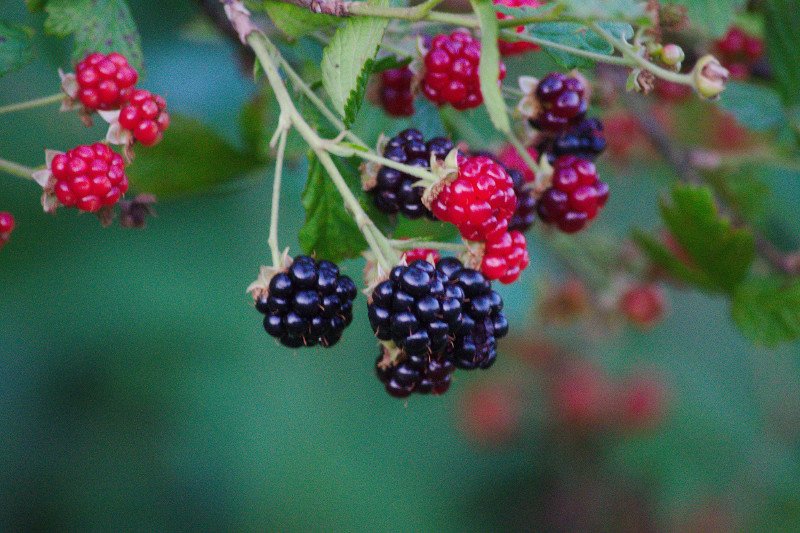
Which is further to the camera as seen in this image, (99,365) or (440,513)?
(440,513)

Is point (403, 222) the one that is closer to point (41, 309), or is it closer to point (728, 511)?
point (41, 309)

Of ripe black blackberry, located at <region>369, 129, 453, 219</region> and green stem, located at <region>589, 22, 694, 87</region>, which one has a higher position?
green stem, located at <region>589, 22, 694, 87</region>

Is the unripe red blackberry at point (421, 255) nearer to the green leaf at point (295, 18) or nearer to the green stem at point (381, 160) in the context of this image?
the green stem at point (381, 160)

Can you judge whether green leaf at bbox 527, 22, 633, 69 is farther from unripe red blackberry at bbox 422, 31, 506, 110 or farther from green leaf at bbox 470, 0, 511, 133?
green leaf at bbox 470, 0, 511, 133

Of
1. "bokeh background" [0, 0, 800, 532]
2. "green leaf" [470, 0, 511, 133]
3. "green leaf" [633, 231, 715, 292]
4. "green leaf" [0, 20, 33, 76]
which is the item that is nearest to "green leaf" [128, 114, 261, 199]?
"bokeh background" [0, 0, 800, 532]

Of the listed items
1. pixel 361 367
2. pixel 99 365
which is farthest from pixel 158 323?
pixel 361 367

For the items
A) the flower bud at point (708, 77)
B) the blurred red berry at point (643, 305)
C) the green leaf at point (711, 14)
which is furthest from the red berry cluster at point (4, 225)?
the blurred red berry at point (643, 305)
